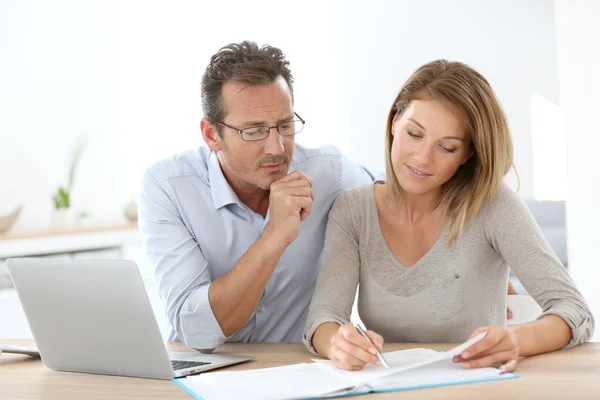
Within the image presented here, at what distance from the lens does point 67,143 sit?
16.9ft

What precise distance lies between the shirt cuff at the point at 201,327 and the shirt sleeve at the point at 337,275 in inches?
8.8

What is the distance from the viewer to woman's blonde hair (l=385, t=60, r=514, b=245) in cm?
183

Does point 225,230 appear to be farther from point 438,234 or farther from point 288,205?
point 438,234

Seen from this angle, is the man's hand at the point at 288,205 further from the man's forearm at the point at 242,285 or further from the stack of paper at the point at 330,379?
the stack of paper at the point at 330,379

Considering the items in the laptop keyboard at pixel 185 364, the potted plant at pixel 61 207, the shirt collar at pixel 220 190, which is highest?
the shirt collar at pixel 220 190

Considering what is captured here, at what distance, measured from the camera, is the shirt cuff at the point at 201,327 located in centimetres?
182

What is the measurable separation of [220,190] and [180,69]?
354 cm

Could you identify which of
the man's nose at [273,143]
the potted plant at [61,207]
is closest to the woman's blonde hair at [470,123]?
the man's nose at [273,143]

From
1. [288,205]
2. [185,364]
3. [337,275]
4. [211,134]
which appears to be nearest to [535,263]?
[337,275]

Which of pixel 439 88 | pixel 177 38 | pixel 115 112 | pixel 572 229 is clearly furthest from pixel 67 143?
pixel 439 88

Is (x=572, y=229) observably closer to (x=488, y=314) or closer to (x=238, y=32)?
(x=488, y=314)

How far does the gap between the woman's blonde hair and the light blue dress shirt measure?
0.31 meters

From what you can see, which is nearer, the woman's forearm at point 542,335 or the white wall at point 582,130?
the woman's forearm at point 542,335

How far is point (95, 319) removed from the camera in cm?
153
